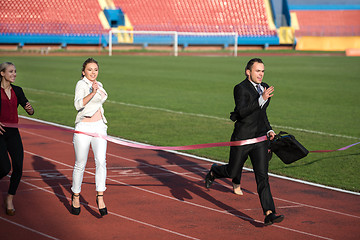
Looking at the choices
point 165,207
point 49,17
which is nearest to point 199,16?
point 49,17

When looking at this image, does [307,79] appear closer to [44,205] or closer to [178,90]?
[178,90]

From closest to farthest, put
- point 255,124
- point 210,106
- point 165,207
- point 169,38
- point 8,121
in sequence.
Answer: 1. point 8,121
2. point 255,124
3. point 165,207
4. point 210,106
5. point 169,38

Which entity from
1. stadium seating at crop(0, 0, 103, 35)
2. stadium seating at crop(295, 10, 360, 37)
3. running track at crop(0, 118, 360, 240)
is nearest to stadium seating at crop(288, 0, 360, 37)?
stadium seating at crop(295, 10, 360, 37)

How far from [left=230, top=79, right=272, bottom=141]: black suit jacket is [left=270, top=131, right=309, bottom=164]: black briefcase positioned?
267 mm

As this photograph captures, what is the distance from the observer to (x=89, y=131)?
24.3ft

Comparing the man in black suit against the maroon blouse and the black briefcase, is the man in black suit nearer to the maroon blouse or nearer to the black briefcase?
the black briefcase

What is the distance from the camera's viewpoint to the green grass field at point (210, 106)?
41.2 ft

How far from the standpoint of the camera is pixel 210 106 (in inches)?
817

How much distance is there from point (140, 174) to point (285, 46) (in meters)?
63.6

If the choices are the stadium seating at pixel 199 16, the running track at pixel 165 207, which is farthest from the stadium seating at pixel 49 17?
the running track at pixel 165 207

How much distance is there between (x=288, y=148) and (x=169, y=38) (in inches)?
2365

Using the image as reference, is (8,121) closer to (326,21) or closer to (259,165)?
(259,165)

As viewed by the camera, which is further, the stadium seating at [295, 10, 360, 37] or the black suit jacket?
the stadium seating at [295, 10, 360, 37]

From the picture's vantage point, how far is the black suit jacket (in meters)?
7.50
